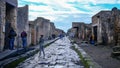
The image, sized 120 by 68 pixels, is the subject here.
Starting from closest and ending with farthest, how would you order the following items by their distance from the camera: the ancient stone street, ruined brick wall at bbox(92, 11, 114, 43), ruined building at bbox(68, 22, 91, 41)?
the ancient stone street
ruined brick wall at bbox(92, 11, 114, 43)
ruined building at bbox(68, 22, 91, 41)

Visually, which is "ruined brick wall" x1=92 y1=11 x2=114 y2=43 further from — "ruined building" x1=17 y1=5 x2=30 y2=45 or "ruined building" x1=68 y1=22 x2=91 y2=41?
"ruined building" x1=68 y1=22 x2=91 y2=41

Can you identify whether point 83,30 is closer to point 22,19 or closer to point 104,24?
point 104,24

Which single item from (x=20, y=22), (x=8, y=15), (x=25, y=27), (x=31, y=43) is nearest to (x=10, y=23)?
(x=8, y=15)

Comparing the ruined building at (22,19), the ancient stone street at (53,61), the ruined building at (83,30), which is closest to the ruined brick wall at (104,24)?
the ruined building at (22,19)

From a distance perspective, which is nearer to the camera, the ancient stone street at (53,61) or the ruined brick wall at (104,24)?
the ancient stone street at (53,61)

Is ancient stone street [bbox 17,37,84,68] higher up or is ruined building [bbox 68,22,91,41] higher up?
ruined building [bbox 68,22,91,41]

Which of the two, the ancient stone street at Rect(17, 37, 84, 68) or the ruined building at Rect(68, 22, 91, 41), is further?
the ruined building at Rect(68, 22, 91, 41)

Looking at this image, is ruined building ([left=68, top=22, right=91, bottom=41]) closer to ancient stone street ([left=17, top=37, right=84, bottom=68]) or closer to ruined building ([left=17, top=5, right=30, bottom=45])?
ruined building ([left=17, top=5, right=30, bottom=45])

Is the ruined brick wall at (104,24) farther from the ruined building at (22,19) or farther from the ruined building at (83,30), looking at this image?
the ruined building at (83,30)

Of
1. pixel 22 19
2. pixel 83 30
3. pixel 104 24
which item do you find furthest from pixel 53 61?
pixel 83 30

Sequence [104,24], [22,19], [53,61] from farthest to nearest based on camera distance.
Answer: [104,24] < [22,19] < [53,61]

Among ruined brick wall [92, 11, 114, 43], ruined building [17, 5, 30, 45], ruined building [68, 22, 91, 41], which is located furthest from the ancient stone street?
ruined building [68, 22, 91, 41]

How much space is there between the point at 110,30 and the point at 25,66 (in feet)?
58.0

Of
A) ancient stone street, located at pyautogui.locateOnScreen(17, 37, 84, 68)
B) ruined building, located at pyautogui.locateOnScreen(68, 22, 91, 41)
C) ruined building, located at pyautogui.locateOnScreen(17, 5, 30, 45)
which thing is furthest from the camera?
ruined building, located at pyautogui.locateOnScreen(68, 22, 91, 41)
